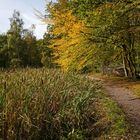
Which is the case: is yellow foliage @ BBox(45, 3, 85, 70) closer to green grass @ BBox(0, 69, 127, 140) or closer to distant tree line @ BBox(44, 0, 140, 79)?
distant tree line @ BBox(44, 0, 140, 79)

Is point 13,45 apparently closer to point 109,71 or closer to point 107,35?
point 109,71

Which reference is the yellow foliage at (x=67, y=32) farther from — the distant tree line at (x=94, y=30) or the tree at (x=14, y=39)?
the tree at (x=14, y=39)

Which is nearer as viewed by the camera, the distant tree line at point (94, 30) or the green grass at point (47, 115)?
the green grass at point (47, 115)

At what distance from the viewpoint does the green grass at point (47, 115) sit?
376 inches

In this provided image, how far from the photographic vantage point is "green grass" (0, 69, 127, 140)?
956 centimetres

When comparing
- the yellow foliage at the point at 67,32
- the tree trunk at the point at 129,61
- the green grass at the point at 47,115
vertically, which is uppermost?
the yellow foliage at the point at 67,32

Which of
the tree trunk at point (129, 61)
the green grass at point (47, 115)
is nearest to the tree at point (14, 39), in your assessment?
the tree trunk at point (129, 61)

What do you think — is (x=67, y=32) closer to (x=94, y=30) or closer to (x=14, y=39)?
(x=94, y=30)

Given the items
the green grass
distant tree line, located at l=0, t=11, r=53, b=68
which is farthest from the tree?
→ the green grass

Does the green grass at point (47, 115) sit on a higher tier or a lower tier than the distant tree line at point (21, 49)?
lower

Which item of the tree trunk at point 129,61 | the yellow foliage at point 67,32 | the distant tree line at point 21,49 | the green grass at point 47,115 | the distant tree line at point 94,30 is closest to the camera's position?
the green grass at point 47,115

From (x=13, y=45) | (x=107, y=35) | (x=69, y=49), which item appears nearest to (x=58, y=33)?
(x=69, y=49)

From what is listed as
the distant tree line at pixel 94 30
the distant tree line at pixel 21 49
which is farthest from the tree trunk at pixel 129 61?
the distant tree line at pixel 21 49

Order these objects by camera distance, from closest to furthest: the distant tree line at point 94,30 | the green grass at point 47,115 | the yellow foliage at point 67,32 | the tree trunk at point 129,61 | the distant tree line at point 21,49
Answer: the green grass at point 47,115 → the distant tree line at point 94,30 → the yellow foliage at point 67,32 → the tree trunk at point 129,61 → the distant tree line at point 21,49
